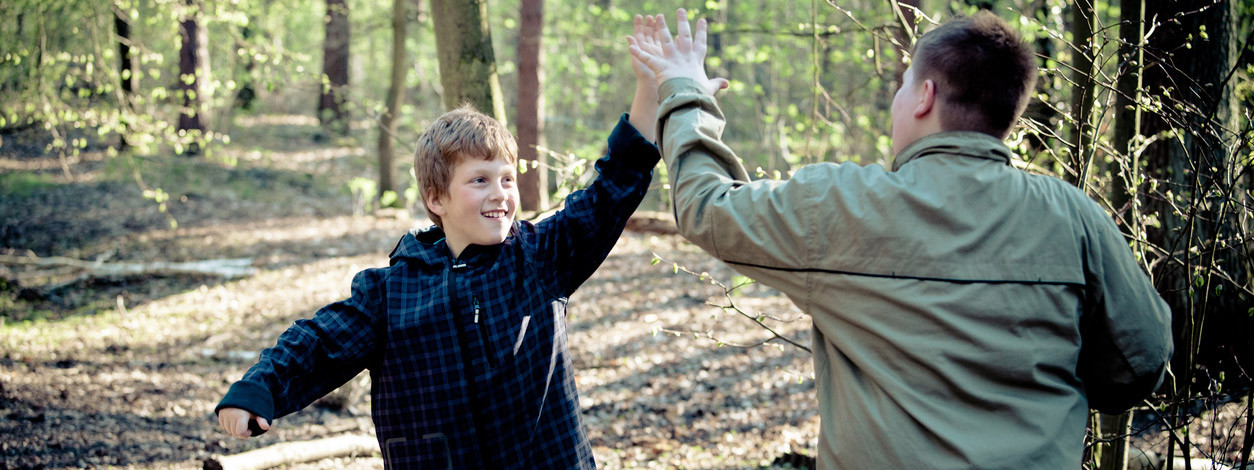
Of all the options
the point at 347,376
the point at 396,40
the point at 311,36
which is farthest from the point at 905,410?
the point at 311,36

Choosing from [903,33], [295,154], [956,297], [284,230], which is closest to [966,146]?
→ [956,297]

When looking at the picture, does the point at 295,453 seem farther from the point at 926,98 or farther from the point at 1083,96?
the point at 1083,96

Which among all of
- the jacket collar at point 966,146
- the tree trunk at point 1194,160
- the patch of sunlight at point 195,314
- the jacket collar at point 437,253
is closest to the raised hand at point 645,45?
the jacket collar at point 437,253

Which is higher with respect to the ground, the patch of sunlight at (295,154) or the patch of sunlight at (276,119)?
the patch of sunlight at (276,119)

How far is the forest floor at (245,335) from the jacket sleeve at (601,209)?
96 cm

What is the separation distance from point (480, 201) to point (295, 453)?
105 inches

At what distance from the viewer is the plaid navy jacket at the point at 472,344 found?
2311 millimetres

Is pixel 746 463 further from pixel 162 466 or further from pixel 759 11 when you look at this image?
pixel 759 11

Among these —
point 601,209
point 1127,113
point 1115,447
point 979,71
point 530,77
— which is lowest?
point 1115,447

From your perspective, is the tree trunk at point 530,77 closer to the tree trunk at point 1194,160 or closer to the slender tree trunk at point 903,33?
the slender tree trunk at point 903,33

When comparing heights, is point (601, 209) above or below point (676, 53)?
below

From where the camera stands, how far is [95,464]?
14.5 feet

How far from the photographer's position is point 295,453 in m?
4.38

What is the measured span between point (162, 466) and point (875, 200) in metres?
4.21
